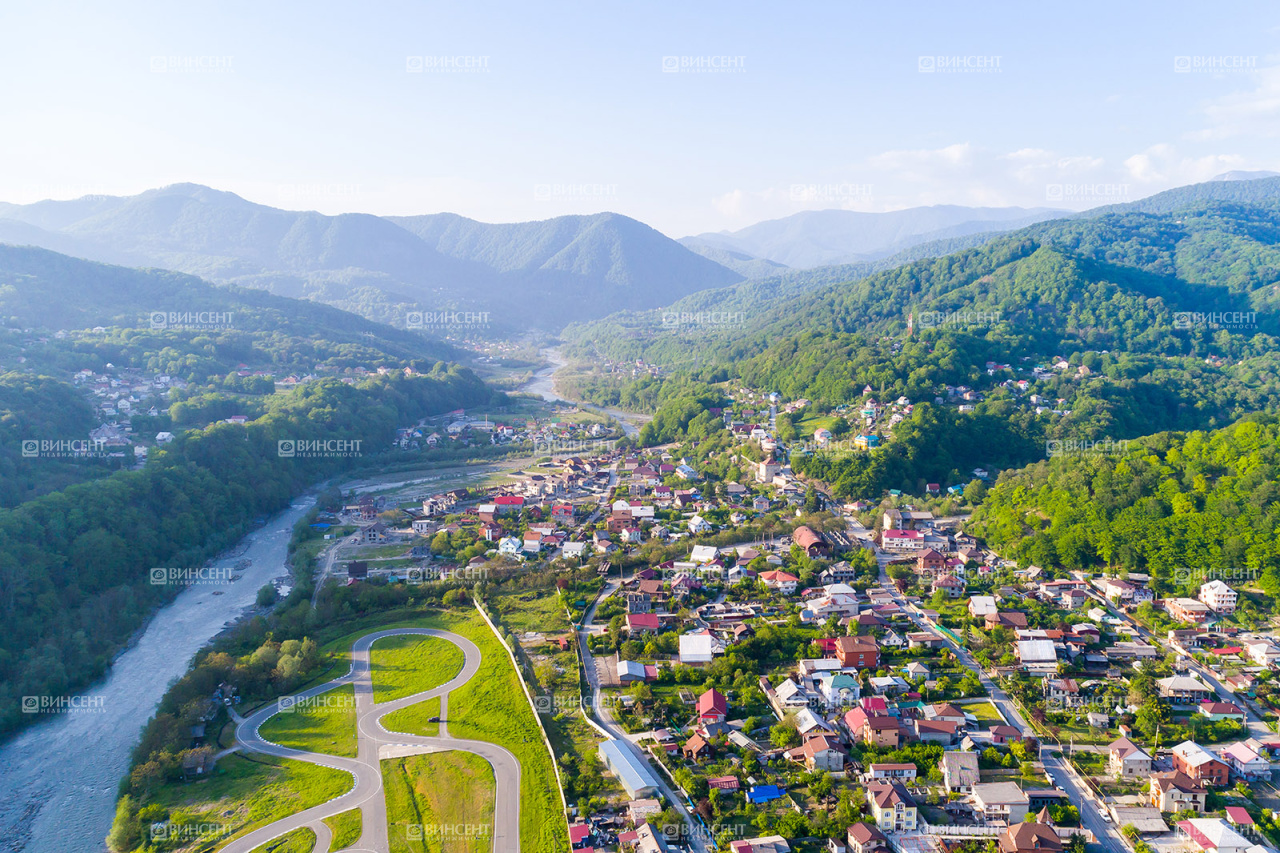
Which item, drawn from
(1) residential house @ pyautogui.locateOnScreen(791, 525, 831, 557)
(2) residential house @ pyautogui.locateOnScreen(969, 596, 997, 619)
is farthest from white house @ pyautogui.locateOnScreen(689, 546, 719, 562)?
(2) residential house @ pyautogui.locateOnScreen(969, 596, 997, 619)

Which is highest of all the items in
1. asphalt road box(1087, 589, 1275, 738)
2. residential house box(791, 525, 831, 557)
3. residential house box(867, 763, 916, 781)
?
residential house box(791, 525, 831, 557)

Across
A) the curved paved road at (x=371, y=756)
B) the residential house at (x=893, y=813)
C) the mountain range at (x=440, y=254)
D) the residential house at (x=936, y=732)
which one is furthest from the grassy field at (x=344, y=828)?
the mountain range at (x=440, y=254)

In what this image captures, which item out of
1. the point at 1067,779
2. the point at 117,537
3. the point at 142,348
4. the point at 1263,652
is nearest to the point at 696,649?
the point at 1067,779

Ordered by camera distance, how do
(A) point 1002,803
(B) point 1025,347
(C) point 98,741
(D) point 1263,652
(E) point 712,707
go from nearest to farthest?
1. (A) point 1002,803
2. (E) point 712,707
3. (C) point 98,741
4. (D) point 1263,652
5. (B) point 1025,347

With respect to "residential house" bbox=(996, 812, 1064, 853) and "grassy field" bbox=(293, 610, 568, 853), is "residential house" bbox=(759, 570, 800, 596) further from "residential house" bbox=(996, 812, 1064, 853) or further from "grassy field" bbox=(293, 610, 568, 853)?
"residential house" bbox=(996, 812, 1064, 853)

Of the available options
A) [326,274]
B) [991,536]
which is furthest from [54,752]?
[326,274]

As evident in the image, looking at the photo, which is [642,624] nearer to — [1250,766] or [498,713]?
[498,713]

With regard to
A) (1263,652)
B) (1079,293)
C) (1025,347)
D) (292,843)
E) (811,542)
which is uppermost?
(1079,293)
